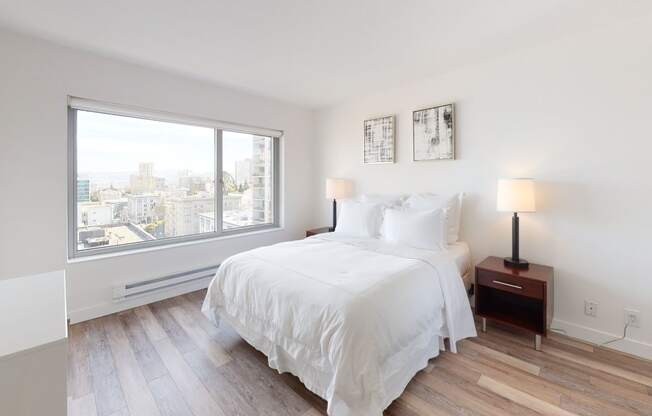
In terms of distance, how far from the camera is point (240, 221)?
3.90 metres

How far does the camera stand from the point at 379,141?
3525 mm

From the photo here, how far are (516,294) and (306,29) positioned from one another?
2627 mm

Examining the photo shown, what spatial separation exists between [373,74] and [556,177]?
6.38ft

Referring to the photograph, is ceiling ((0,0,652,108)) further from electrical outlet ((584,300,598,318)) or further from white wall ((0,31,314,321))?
electrical outlet ((584,300,598,318))

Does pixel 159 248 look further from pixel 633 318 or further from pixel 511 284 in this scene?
pixel 633 318

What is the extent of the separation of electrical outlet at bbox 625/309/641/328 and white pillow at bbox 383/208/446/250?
52.6 inches

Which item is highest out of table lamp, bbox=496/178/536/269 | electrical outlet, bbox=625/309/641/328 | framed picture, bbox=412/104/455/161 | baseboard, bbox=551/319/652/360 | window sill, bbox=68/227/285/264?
framed picture, bbox=412/104/455/161

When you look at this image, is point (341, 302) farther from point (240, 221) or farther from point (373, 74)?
point (240, 221)

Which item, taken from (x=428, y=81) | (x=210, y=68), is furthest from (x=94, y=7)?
(x=428, y=81)

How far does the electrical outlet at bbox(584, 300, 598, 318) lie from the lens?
220 centimetres

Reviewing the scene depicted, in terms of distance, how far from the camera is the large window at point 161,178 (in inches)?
105

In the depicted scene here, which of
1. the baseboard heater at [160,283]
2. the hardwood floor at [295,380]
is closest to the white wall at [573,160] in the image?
the hardwood floor at [295,380]

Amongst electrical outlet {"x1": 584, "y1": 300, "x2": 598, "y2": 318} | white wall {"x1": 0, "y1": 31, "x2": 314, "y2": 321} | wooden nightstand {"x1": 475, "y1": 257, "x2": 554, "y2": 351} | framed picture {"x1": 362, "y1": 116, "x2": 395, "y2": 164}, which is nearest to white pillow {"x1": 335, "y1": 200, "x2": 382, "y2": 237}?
framed picture {"x1": 362, "y1": 116, "x2": 395, "y2": 164}

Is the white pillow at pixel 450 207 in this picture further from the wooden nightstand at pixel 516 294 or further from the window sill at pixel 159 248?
the window sill at pixel 159 248
